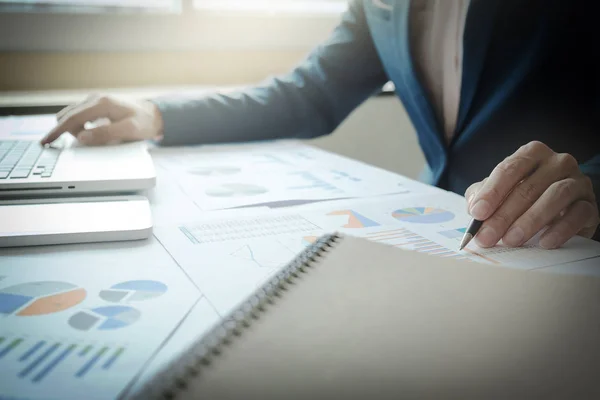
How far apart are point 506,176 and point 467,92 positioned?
36 cm

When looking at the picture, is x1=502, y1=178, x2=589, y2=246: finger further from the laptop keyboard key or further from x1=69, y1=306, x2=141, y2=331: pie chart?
the laptop keyboard key

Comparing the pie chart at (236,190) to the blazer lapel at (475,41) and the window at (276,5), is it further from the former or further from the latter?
the window at (276,5)

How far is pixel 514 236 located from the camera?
0.51m

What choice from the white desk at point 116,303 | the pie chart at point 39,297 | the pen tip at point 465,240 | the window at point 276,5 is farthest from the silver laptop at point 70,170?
the window at point 276,5

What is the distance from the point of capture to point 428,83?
99 cm

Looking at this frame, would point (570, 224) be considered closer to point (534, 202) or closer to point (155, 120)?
point (534, 202)

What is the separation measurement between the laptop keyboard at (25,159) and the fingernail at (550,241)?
54 cm

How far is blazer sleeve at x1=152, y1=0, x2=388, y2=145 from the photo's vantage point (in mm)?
969

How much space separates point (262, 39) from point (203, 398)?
1586 millimetres

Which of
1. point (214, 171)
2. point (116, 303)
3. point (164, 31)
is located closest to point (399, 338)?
point (116, 303)

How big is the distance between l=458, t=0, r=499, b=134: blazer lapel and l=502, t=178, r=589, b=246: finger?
13.9 inches

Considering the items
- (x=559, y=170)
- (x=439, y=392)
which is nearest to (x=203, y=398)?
(x=439, y=392)

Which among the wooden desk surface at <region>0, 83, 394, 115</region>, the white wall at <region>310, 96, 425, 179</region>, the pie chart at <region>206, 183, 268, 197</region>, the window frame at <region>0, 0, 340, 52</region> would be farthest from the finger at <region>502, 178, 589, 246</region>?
the window frame at <region>0, 0, 340, 52</region>

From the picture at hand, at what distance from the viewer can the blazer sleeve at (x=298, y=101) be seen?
0.97m
